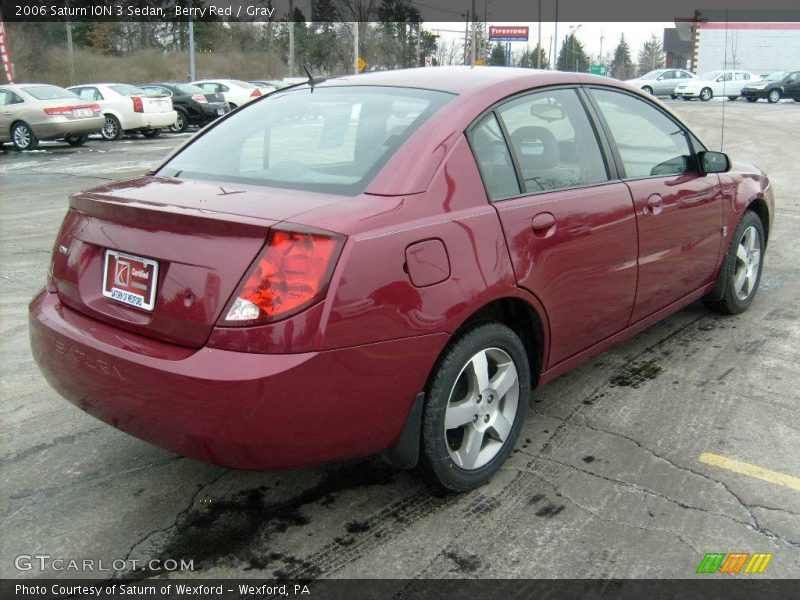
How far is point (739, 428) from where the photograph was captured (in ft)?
11.6

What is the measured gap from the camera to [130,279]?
260 centimetres

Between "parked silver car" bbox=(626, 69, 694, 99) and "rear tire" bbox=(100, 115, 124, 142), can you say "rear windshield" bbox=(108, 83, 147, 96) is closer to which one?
"rear tire" bbox=(100, 115, 124, 142)

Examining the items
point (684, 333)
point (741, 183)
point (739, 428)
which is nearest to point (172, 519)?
point (739, 428)

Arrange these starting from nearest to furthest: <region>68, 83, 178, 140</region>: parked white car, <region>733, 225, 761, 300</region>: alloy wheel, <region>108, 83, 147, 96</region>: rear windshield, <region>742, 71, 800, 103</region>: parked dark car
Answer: <region>733, 225, 761, 300</region>: alloy wheel → <region>68, 83, 178, 140</region>: parked white car → <region>108, 83, 147, 96</region>: rear windshield → <region>742, 71, 800, 103</region>: parked dark car

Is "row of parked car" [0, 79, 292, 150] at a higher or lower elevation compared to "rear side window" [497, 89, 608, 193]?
higher

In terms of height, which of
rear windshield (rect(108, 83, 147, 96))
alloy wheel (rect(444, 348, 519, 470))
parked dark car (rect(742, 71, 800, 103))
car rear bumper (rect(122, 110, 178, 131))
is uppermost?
parked dark car (rect(742, 71, 800, 103))

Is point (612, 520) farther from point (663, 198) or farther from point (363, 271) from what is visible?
point (663, 198)

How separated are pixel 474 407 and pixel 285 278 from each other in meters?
0.98

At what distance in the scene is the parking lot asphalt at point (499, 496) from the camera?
8.44 feet

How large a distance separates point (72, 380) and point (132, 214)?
63 cm

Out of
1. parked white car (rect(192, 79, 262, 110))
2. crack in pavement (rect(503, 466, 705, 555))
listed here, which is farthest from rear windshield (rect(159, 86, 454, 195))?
parked white car (rect(192, 79, 262, 110))

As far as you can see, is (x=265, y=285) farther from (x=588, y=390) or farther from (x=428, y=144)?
(x=588, y=390)

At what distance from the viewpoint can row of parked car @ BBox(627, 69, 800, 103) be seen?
36.9m

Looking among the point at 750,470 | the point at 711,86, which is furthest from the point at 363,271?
the point at 711,86
